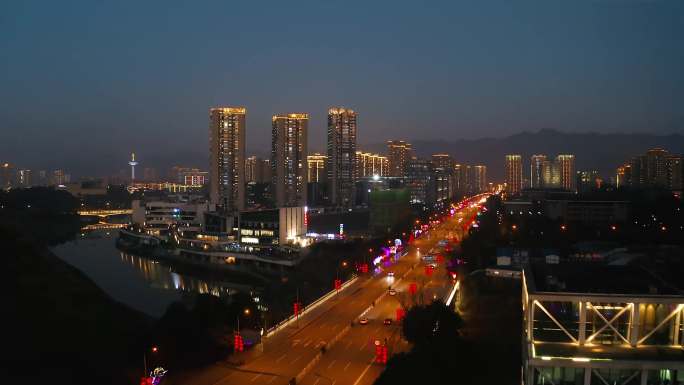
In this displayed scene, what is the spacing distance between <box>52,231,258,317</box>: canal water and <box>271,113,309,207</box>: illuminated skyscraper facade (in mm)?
12803

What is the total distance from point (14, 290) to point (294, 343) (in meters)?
4.28

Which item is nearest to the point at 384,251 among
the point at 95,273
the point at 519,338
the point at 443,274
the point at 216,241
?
the point at 443,274

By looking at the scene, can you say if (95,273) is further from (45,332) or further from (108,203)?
(108,203)

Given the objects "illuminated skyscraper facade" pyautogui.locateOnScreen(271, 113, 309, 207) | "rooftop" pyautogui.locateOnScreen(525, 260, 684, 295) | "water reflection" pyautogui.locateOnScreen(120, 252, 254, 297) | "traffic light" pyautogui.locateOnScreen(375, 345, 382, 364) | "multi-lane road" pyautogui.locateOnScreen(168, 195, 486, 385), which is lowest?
"water reflection" pyautogui.locateOnScreen(120, 252, 254, 297)

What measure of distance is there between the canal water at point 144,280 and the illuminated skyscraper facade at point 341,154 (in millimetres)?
17978

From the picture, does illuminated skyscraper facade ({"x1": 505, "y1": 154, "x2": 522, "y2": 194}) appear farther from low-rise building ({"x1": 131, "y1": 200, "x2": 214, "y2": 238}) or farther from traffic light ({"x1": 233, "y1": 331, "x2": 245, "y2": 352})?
traffic light ({"x1": 233, "y1": 331, "x2": 245, "y2": 352})

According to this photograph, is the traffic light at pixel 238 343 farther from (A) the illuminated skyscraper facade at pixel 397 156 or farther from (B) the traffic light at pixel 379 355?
(A) the illuminated skyscraper facade at pixel 397 156

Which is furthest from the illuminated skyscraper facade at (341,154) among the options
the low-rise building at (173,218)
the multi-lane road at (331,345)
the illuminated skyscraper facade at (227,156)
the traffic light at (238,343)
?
the traffic light at (238,343)

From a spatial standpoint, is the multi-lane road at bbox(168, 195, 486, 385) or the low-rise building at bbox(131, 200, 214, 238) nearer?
the multi-lane road at bbox(168, 195, 486, 385)

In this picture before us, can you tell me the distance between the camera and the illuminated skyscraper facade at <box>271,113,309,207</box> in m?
33.2

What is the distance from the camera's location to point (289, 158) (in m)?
33.3

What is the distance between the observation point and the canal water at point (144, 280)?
504 inches

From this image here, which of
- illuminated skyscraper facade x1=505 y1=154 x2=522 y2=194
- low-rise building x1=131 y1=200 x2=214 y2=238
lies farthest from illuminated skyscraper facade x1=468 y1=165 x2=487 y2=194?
low-rise building x1=131 y1=200 x2=214 y2=238

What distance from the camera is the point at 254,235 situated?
18641 mm
